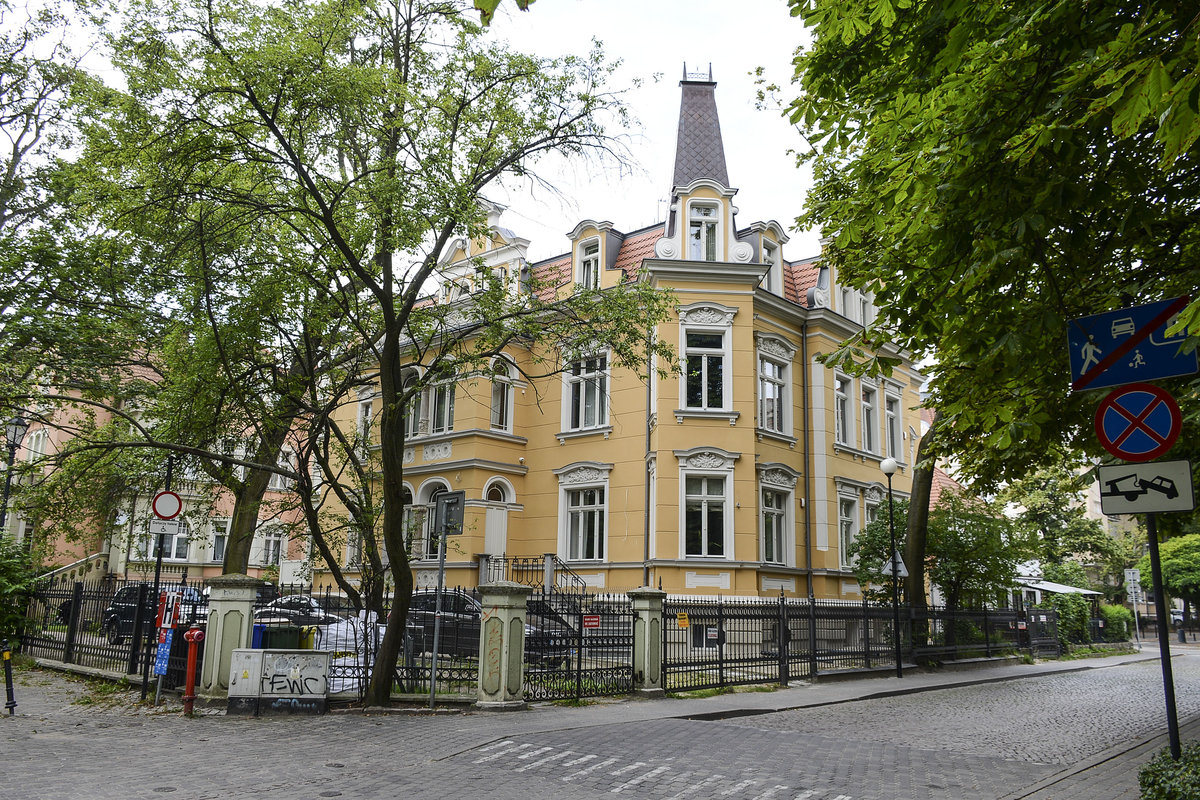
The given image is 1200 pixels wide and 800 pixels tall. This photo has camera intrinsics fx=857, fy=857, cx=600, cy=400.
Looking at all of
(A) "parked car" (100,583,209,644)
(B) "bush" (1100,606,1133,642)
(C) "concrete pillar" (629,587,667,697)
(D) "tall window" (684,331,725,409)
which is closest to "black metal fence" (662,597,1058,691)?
(C) "concrete pillar" (629,587,667,697)

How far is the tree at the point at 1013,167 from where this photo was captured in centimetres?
521

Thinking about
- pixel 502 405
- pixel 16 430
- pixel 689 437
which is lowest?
pixel 16 430

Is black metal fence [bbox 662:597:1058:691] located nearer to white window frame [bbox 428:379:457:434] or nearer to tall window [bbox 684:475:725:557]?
tall window [bbox 684:475:725:557]

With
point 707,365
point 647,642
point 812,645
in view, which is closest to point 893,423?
point 707,365

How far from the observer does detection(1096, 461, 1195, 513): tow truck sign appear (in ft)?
20.5

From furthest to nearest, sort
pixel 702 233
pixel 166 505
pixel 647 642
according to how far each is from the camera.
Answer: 1. pixel 702 233
2. pixel 647 642
3. pixel 166 505

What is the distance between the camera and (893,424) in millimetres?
30438

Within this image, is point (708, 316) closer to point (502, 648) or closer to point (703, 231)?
point (703, 231)

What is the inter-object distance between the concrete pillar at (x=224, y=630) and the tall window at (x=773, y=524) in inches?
569

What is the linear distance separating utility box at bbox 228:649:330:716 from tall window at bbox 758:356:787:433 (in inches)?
599

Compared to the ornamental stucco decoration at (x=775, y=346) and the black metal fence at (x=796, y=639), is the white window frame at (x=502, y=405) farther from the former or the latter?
the black metal fence at (x=796, y=639)

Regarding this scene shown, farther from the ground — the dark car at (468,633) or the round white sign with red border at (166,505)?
the round white sign with red border at (166,505)

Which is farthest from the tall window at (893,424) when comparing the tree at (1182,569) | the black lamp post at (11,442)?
the tree at (1182,569)

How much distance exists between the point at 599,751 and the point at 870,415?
866 inches
